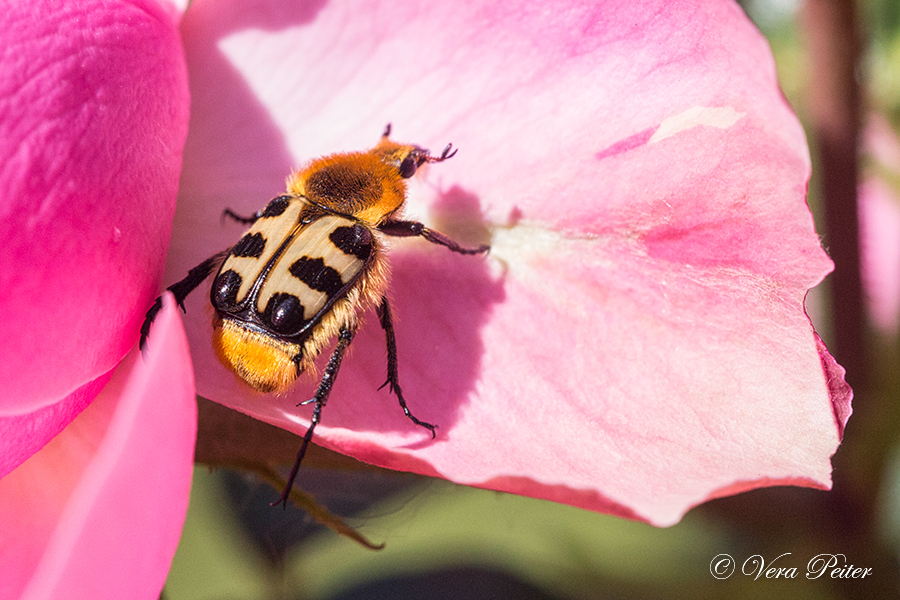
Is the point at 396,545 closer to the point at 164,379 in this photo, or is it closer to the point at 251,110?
the point at 251,110

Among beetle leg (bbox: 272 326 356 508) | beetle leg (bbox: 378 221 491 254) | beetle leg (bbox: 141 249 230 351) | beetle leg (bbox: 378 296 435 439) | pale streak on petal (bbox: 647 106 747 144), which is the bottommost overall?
beetle leg (bbox: 272 326 356 508)

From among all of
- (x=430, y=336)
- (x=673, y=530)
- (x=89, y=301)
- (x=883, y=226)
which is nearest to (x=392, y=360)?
(x=430, y=336)

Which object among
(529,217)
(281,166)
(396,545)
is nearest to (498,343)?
(529,217)

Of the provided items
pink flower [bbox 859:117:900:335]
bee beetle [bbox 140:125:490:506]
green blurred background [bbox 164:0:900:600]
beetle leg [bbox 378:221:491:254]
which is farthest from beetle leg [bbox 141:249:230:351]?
pink flower [bbox 859:117:900:335]

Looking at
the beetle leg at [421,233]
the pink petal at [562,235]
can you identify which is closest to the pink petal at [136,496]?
the pink petal at [562,235]

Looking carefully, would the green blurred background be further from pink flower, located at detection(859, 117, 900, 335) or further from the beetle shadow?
the beetle shadow

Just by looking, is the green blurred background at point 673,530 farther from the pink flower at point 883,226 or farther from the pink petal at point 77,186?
the pink petal at point 77,186
